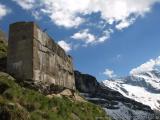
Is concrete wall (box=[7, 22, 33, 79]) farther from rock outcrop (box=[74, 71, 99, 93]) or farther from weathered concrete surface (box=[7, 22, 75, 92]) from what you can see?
rock outcrop (box=[74, 71, 99, 93])

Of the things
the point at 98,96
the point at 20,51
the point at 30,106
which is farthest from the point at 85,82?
the point at 30,106

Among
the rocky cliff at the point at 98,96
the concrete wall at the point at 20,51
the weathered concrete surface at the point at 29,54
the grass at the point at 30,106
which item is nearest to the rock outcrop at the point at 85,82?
the rocky cliff at the point at 98,96

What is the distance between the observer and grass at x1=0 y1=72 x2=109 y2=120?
19.1 metres

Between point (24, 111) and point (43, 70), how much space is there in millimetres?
8327

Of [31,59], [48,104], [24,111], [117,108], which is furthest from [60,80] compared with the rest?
[117,108]

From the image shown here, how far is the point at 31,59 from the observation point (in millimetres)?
26156

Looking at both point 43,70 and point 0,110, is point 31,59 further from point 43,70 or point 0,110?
point 0,110

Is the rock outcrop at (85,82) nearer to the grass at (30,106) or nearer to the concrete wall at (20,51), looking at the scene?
the concrete wall at (20,51)

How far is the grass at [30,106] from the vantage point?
19.1m

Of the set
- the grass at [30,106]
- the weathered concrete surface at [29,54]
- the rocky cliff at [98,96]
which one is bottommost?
the grass at [30,106]

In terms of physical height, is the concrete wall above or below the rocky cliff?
below

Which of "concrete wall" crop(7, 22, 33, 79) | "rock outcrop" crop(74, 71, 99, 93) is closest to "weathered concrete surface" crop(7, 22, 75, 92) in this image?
"concrete wall" crop(7, 22, 33, 79)

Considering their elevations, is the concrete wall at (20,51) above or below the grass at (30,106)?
above

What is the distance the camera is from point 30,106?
21656 millimetres
